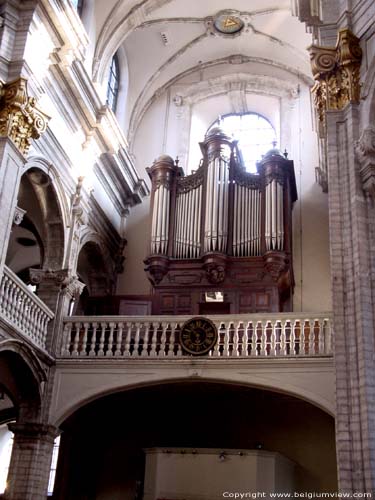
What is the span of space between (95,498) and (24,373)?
392 cm

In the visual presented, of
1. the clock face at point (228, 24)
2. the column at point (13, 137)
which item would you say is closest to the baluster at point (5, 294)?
the column at point (13, 137)

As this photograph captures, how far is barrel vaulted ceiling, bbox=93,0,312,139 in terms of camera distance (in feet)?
53.1

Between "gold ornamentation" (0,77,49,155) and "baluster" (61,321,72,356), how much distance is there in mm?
3293

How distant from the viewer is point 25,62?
11.9 m

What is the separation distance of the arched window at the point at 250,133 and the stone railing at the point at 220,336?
6283 millimetres

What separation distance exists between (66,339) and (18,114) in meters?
4.09

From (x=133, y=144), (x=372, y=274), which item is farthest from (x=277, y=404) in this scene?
(x=133, y=144)

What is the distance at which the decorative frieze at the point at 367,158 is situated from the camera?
1089cm

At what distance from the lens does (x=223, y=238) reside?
48.9ft

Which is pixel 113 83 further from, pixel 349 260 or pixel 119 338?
pixel 349 260

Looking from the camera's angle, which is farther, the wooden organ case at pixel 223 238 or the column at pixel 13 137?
the wooden organ case at pixel 223 238

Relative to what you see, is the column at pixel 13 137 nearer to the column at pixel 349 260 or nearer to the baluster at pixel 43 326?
the baluster at pixel 43 326

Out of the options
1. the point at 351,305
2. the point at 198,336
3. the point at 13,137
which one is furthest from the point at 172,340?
the point at 13,137

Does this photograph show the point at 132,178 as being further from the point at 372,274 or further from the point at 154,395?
the point at 372,274
